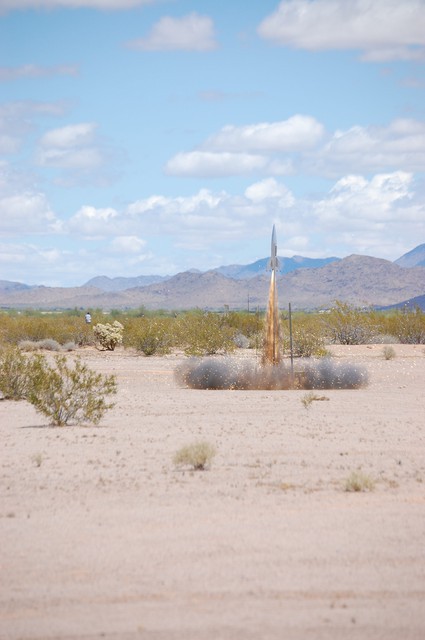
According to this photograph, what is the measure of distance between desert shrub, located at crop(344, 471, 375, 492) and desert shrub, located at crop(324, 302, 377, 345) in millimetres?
44419

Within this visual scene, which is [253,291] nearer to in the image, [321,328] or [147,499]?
[321,328]

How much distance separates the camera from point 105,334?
5788cm

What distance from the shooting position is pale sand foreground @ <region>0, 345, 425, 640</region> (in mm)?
8766

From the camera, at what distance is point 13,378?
2725 centimetres

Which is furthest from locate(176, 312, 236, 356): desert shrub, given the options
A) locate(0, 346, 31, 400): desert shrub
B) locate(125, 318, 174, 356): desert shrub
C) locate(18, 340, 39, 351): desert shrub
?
locate(0, 346, 31, 400): desert shrub

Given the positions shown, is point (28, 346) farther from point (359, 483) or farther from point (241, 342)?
point (359, 483)

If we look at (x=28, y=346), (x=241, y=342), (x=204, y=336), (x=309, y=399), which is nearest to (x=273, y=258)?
(x=309, y=399)

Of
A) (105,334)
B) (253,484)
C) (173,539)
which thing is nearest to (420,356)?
(105,334)

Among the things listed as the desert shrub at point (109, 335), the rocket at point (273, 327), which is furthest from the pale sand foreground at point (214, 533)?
the desert shrub at point (109, 335)

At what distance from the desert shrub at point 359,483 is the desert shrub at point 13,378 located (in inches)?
550

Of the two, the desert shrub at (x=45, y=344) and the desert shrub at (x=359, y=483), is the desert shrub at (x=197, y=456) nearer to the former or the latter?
the desert shrub at (x=359, y=483)

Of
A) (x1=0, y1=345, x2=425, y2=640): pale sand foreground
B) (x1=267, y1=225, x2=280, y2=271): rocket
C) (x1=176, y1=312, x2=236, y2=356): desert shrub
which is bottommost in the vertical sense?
(x1=0, y1=345, x2=425, y2=640): pale sand foreground

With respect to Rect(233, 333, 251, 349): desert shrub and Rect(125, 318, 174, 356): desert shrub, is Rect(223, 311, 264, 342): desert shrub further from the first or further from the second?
Rect(125, 318, 174, 356): desert shrub

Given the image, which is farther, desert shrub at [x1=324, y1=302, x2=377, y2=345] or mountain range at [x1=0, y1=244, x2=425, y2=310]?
mountain range at [x1=0, y1=244, x2=425, y2=310]
